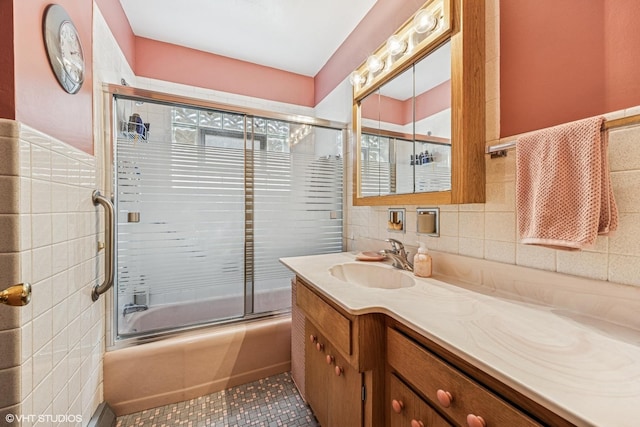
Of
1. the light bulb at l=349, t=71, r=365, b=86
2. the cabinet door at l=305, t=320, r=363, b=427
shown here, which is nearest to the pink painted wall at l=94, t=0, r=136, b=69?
the light bulb at l=349, t=71, r=365, b=86

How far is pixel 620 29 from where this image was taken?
2.32 feet

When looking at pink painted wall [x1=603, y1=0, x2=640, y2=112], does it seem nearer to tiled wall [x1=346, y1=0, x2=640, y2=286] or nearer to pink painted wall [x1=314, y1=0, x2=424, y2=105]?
tiled wall [x1=346, y1=0, x2=640, y2=286]

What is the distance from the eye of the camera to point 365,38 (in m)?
1.77

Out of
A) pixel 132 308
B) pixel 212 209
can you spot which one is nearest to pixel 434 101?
pixel 212 209

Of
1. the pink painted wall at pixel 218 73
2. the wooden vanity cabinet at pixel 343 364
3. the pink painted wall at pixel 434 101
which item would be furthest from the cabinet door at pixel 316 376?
the pink painted wall at pixel 218 73

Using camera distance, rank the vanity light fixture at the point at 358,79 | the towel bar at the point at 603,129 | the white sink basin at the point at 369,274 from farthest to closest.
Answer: the vanity light fixture at the point at 358,79 → the white sink basin at the point at 369,274 → the towel bar at the point at 603,129

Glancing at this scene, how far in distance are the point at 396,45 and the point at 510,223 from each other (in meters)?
1.04

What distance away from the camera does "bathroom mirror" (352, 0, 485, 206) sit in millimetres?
1003

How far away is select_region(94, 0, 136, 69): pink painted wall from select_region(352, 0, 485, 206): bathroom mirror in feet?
4.93

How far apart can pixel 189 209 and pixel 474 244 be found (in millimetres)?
1625

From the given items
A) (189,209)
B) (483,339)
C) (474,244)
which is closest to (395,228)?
(474,244)

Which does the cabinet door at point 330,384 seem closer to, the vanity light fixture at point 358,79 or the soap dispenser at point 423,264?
the soap dispenser at point 423,264

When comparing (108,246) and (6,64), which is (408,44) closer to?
(6,64)

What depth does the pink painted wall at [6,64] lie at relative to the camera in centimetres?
71
